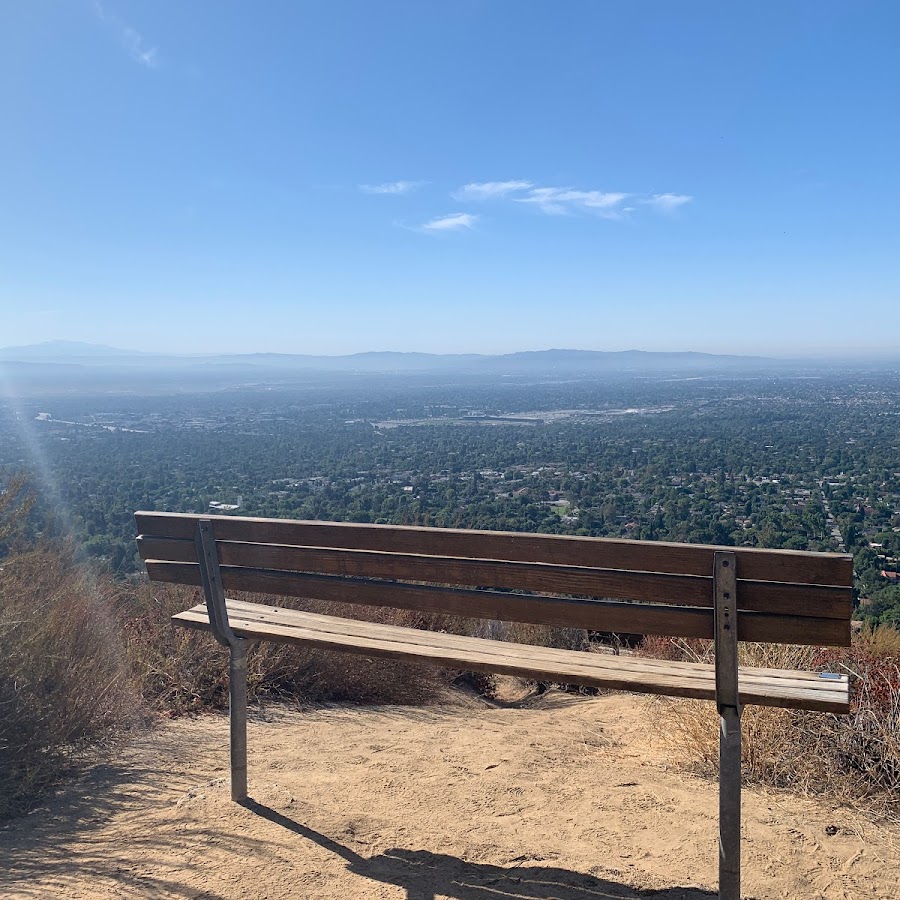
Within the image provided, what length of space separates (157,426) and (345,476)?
18.4 meters

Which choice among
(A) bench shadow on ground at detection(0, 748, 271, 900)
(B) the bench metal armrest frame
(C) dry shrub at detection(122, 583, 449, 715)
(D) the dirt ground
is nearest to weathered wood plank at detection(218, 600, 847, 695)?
(B) the bench metal armrest frame

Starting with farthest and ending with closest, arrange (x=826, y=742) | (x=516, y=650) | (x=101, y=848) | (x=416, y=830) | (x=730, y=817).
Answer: (x=826, y=742), (x=416, y=830), (x=516, y=650), (x=101, y=848), (x=730, y=817)

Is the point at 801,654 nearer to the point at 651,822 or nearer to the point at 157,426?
the point at 651,822

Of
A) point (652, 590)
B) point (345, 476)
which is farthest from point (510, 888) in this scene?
point (345, 476)

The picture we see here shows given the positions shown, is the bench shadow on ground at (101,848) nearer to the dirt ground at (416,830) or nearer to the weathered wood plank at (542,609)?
the dirt ground at (416,830)

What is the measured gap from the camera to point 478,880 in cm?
247

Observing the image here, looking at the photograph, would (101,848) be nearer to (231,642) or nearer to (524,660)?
(231,642)

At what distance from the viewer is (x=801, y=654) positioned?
3.83m

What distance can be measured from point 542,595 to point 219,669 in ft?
8.46

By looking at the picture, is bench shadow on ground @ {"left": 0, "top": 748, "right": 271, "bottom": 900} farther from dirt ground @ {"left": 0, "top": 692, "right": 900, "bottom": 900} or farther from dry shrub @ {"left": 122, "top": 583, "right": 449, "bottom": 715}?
dry shrub @ {"left": 122, "top": 583, "right": 449, "bottom": 715}

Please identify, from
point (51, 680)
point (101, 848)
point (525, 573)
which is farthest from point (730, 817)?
point (51, 680)

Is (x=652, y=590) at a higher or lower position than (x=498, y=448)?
higher

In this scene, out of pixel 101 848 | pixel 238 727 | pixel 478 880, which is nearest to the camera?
pixel 478 880

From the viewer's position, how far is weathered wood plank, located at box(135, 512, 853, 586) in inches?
81.9
